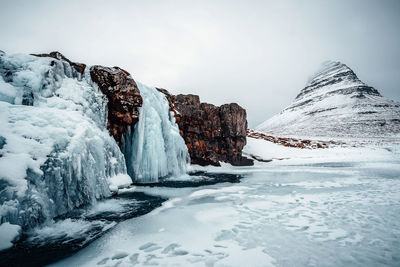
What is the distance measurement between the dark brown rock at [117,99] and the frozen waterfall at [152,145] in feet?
1.47

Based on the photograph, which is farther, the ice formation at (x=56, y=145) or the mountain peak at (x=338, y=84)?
the mountain peak at (x=338, y=84)

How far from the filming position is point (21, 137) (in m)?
4.41

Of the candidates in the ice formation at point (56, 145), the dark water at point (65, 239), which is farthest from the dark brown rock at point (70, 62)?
the dark water at point (65, 239)

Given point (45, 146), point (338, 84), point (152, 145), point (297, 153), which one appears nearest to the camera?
point (45, 146)

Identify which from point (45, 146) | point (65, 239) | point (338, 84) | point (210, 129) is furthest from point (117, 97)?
point (338, 84)

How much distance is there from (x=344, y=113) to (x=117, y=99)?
96.3 metres

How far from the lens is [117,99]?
31.7 ft

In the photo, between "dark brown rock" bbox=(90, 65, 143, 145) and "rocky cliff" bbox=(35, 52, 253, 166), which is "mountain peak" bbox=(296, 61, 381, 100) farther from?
"dark brown rock" bbox=(90, 65, 143, 145)

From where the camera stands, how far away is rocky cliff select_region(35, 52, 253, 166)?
377 inches

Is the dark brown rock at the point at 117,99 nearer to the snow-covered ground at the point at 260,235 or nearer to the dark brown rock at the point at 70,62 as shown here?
the dark brown rock at the point at 70,62

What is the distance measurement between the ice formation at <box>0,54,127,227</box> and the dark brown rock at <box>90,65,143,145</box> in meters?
0.99

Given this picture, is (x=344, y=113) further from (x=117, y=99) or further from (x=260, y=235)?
(x=260, y=235)

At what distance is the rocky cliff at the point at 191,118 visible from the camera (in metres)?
9.59

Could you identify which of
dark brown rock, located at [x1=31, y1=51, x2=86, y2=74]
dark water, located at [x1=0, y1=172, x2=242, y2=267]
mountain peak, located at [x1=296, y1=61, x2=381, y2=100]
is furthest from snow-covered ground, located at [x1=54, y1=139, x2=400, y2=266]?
mountain peak, located at [x1=296, y1=61, x2=381, y2=100]
